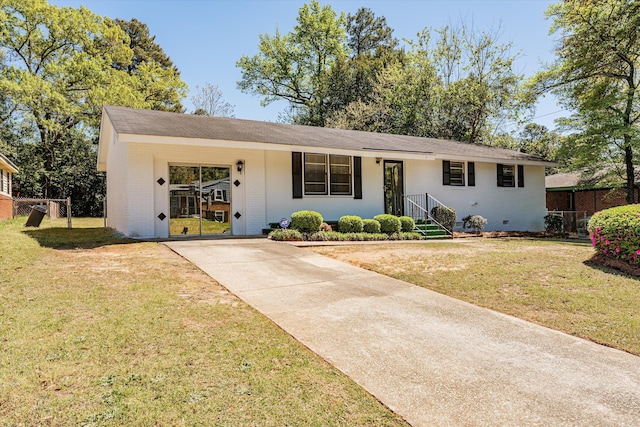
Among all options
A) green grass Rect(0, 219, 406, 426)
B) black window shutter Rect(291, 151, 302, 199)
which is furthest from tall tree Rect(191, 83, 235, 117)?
green grass Rect(0, 219, 406, 426)

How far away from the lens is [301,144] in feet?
38.0

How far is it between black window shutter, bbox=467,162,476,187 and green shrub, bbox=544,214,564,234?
405cm

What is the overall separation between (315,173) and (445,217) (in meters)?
4.98

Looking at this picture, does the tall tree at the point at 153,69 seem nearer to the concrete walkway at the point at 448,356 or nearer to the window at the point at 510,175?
the window at the point at 510,175

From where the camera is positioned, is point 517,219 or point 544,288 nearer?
point 544,288

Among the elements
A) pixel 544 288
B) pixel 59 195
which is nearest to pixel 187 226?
pixel 544 288

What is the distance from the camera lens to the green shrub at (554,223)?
16.3m

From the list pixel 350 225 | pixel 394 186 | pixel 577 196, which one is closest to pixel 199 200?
pixel 350 225

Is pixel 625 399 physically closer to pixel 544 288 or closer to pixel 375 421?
pixel 375 421

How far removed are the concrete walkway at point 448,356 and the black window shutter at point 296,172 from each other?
685 cm

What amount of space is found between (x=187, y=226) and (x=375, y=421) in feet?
32.1

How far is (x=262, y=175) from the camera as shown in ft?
38.6

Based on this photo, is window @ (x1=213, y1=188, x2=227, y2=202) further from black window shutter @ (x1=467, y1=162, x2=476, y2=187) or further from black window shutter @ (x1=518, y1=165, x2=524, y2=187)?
black window shutter @ (x1=518, y1=165, x2=524, y2=187)

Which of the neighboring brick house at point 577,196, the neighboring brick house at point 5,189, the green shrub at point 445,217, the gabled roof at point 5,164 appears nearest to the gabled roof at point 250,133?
the green shrub at point 445,217
